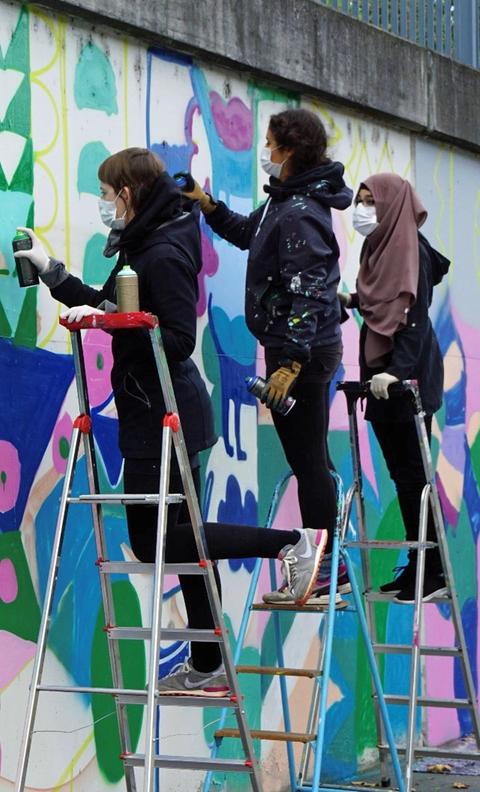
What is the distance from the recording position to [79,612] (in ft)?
17.9

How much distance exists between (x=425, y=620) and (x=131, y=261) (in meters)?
3.40

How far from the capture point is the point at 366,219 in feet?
20.0

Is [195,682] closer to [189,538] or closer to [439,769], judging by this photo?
[189,538]

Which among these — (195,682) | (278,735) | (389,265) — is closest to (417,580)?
(278,735)

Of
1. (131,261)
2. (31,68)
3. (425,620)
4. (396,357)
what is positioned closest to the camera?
(131,261)

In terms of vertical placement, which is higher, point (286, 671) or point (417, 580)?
point (417, 580)

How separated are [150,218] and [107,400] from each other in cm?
98

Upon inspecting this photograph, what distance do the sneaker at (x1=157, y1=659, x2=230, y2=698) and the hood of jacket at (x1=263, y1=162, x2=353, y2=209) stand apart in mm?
1736

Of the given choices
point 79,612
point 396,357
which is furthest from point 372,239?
point 79,612

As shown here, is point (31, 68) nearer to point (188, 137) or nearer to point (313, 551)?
point (188, 137)

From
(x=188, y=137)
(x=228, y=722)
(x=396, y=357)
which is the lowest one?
(x=228, y=722)

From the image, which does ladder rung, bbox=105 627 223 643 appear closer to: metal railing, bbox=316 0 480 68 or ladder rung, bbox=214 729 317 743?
ladder rung, bbox=214 729 317 743

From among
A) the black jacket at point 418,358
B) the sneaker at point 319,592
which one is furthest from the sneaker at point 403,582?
the sneaker at point 319,592

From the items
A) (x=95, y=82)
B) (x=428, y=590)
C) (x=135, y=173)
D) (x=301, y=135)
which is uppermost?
(x=95, y=82)
